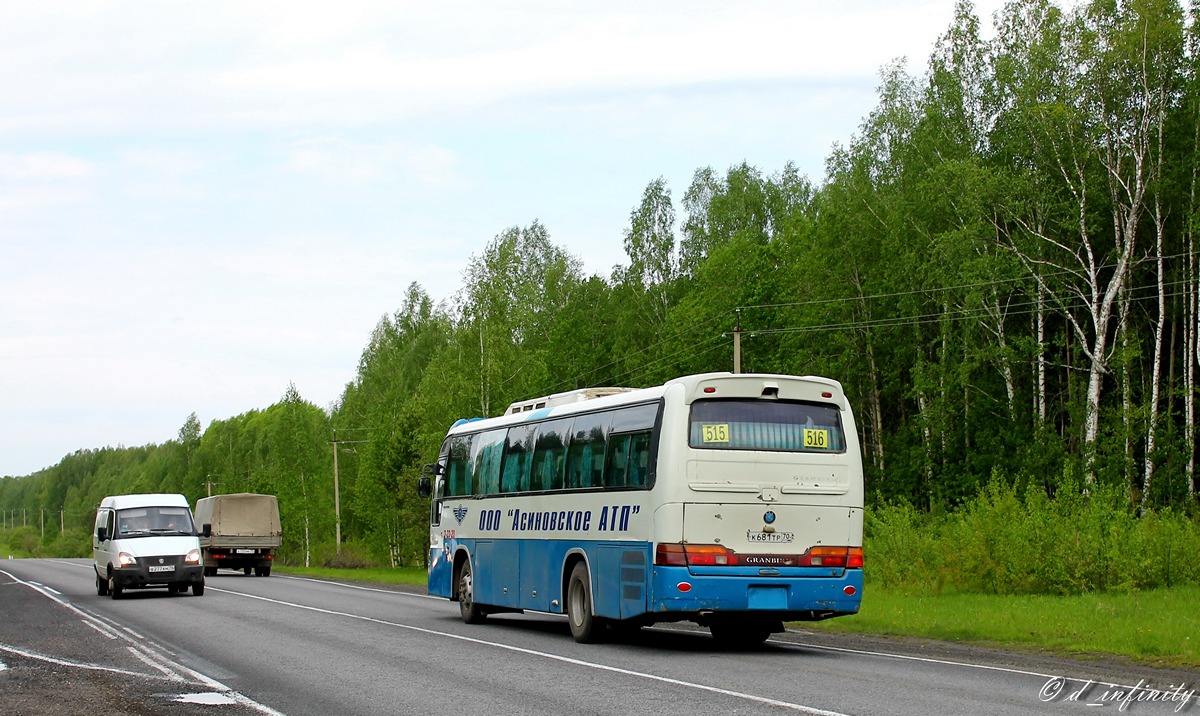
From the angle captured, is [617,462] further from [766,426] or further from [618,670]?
[618,670]

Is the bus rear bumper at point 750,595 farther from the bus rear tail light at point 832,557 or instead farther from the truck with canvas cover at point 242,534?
the truck with canvas cover at point 242,534

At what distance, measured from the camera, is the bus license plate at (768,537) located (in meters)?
17.5

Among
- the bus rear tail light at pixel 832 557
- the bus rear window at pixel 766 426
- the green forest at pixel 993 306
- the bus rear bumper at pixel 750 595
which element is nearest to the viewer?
the bus rear bumper at pixel 750 595

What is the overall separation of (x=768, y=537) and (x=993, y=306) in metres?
33.0

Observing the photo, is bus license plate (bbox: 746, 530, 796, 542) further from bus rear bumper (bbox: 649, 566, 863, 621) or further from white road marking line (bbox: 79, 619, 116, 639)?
white road marking line (bbox: 79, 619, 116, 639)

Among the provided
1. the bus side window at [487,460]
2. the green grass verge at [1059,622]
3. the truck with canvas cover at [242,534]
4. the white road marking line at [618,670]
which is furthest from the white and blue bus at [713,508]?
the truck with canvas cover at [242,534]

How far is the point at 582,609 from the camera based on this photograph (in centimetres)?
1931

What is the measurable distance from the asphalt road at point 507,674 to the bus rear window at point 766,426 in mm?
2572

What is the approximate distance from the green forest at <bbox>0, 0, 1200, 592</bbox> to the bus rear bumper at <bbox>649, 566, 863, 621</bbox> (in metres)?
9.25

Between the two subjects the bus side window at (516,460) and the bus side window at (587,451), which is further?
the bus side window at (516,460)

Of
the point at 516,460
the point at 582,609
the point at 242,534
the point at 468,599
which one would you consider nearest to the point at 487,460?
the point at 516,460

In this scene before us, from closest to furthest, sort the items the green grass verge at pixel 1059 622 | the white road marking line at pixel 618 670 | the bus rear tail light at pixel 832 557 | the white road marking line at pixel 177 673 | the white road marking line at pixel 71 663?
the white road marking line at pixel 618 670 → the white road marking line at pixel 177 673 → the white road marking line at pixel 71 663 → the green grass verge at pixel 1059 622 → the bus rear tail light at pixel 832 557

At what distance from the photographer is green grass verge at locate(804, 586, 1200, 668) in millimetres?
16891

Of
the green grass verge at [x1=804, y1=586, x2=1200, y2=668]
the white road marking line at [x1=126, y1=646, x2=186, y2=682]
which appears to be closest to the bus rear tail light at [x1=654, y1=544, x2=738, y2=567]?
the green grass verge at [x1=804, y1=586, x2=1200, y2=668]
